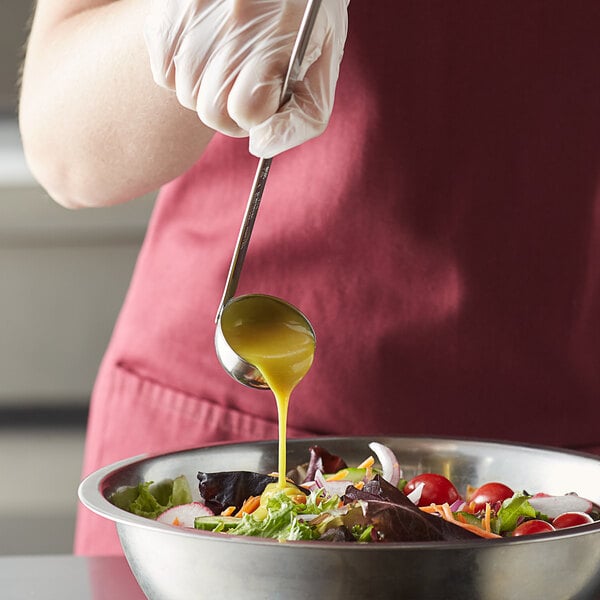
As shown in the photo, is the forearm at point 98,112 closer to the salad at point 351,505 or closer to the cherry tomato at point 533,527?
the salad at point 351,505

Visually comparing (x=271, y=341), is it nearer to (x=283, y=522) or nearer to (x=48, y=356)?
(x=283, y=522)

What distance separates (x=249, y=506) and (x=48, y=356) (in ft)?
5.84

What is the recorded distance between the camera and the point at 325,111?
0.99m

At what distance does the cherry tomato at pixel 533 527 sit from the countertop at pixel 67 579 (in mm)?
342

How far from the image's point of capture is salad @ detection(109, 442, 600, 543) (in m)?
0.79

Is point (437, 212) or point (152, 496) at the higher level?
point (437, 212)

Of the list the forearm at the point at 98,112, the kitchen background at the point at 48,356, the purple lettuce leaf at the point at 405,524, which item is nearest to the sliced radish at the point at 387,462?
the purple lettuce leaf at the point at 405,524

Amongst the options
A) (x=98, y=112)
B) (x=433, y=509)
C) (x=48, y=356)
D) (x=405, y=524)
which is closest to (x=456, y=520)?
(x=433, y=509)

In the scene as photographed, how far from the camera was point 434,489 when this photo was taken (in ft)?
3.28

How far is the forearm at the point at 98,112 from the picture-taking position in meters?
1.25

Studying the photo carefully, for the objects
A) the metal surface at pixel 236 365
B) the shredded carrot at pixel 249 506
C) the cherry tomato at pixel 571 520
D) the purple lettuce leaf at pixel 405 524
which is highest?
the metal surface at pixel 236 365

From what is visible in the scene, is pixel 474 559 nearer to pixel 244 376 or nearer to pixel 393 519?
pixel 393 519

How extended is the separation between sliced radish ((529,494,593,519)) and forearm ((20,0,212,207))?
604 mm

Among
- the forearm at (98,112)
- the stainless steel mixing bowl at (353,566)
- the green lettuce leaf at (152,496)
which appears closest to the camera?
the stainless steel mixing bowl at (353,566)
